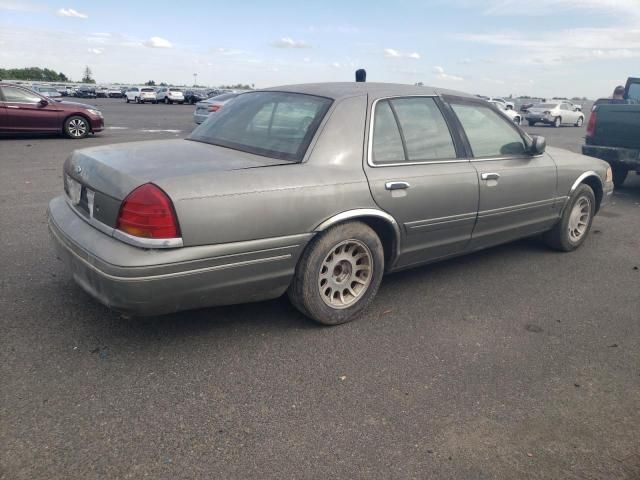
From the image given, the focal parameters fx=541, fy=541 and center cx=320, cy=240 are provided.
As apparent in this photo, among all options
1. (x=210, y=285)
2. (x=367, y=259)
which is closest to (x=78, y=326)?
(x=210, y=285)

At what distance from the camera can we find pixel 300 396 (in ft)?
9.19

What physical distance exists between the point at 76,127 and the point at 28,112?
1117 mm

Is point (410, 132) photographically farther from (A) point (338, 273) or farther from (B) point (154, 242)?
(B) point (154, 242)

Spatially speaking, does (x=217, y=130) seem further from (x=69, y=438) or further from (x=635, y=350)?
(x=635, y=350)

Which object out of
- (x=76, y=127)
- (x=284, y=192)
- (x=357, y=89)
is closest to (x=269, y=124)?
(x=357, y=89)

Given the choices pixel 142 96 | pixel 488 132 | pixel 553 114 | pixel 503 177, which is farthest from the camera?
pixel 142 96

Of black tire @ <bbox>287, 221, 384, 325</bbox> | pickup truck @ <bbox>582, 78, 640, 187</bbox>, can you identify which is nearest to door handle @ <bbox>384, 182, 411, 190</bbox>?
black tire @ <bbox>287, 221, 384, 325</bbox>

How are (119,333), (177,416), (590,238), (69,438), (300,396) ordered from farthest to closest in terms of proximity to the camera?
(590,238) → (119,333) → (300,396) → (177,416) → (69,438)

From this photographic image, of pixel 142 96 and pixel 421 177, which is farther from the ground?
pixel 142 96

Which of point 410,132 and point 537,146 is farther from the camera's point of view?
point 537,146

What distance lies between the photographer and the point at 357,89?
12.7 ft

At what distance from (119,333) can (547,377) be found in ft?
8.37

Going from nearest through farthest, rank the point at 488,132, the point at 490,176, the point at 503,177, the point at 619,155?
the point at 490,176, the point at 503,177, the point at 488,132, the point at 619,155

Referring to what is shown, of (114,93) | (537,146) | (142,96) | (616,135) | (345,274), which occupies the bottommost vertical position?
(345,274)
